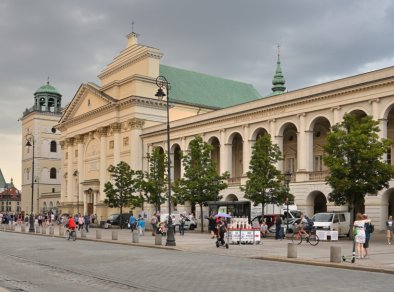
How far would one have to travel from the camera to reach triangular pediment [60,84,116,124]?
8170 cm

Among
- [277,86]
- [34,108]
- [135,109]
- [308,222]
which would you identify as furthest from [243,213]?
[34,108]

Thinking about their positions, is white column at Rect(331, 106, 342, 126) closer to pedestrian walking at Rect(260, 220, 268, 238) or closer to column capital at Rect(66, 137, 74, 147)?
pedestrian walking at Rect(260, 220, 268, 238)

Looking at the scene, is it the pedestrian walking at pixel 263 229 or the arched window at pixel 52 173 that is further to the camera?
the arched window at pixel 52 173

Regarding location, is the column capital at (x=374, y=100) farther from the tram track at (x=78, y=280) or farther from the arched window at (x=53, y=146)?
the arched window at (x=53, y=146)

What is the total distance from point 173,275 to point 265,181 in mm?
28708

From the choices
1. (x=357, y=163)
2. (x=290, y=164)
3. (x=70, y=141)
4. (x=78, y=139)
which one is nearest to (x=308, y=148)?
(x=290, y=164)

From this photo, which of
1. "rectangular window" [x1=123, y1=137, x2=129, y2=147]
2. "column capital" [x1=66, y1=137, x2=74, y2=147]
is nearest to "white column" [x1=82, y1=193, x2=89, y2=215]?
"column capital" [x1=66, y1=137, x2=74, y2=147]

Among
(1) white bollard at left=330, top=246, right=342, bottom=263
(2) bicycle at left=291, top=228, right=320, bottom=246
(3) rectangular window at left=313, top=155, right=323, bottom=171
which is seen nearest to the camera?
(1) white bollard at left=330, top=246, right=342, bottom=263

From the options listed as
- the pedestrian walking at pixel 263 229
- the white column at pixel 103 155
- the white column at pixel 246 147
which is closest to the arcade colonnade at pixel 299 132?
the white column at pixel 246 147

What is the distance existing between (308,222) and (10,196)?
165 meters

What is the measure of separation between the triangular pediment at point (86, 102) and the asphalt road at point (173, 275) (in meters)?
58.4

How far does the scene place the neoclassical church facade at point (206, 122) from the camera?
49.3 m

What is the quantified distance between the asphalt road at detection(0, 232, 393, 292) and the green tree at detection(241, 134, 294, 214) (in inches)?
831

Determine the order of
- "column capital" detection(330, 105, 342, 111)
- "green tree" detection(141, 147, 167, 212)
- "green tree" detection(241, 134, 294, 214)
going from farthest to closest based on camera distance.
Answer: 1. "green tree" detection(141, 147, 167, 212)
2. "column capital" detection(330, 105, 342, 111)
3. "green tree" detection(241, 134, 294, 214)
